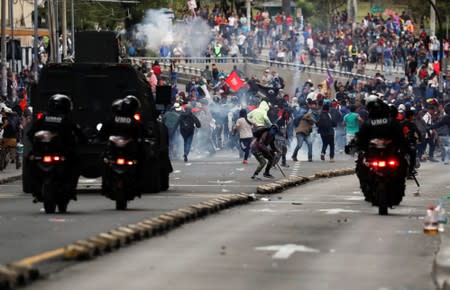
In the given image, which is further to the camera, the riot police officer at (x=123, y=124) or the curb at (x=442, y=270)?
the riot police officer at (x=123, y=124)

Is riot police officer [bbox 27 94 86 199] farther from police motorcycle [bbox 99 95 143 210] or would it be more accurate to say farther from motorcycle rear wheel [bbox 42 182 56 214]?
police motorcycle [bbox 99 95 143 210]

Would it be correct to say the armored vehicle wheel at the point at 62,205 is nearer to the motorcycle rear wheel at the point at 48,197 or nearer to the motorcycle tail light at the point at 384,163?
the motorcycle rear wheel at the point at 48,197

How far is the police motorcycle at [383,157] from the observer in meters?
24.5

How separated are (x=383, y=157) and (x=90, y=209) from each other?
433 cm

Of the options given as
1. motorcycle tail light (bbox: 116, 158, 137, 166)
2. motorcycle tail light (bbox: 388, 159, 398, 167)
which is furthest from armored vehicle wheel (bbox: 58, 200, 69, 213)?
motorcycle tail light (bbox: 388, 159, 398, 167)

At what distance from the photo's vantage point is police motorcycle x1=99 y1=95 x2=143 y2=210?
24.5m

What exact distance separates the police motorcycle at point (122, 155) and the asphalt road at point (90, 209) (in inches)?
12.1

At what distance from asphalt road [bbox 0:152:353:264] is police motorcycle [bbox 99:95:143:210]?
0.31 metres

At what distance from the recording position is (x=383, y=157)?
24594 mm

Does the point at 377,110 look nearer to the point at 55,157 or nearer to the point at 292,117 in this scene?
Answer: the point at 55,157

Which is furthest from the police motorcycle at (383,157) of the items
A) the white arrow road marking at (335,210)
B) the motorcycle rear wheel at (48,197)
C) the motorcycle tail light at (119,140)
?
the motorcycle rear wheel at (48,197)

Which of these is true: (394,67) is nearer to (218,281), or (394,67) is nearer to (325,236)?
(325,236)

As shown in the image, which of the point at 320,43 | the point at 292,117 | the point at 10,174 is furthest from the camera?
the point at 320,43

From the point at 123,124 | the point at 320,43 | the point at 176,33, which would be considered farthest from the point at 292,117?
the point at 123,124
